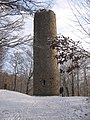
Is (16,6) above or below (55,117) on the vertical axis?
above

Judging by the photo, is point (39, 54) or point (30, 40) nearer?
point (30, 40)

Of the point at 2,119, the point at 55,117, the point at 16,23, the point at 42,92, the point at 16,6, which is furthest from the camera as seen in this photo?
the point at 42,92

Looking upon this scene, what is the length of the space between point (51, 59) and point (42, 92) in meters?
3.16

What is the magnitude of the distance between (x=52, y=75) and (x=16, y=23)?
14.6 m

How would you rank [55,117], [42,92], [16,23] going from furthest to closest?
[42,92] → [16,23] → [55,117]

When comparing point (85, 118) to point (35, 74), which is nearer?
point (85, 118)

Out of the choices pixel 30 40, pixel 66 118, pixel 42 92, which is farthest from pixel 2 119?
pixel 42 92

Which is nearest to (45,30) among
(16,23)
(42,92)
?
(42,92)

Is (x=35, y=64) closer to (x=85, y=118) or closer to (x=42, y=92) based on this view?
(x=42, y=92)

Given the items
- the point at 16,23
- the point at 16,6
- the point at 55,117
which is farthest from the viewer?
the point at 16,23

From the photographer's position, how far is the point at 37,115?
32.5 ft

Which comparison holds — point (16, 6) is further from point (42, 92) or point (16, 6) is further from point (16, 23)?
point (42, 92)

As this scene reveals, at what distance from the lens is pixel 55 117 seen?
9.64 meters

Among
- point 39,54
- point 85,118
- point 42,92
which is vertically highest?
point 39,54
